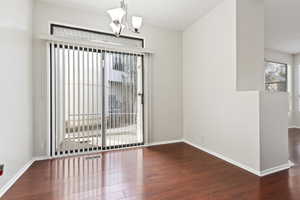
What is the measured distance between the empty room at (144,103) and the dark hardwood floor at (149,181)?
2 cm

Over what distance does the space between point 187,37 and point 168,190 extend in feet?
11.4

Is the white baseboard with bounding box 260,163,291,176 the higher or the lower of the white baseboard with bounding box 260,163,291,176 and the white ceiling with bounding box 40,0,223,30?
the lower

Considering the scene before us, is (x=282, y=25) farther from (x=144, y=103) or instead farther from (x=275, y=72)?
(x=144, y=103)

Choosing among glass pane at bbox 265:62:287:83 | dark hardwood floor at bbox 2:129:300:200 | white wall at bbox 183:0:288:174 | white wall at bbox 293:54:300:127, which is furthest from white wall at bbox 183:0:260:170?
white wall at bbox 293:54:300:127

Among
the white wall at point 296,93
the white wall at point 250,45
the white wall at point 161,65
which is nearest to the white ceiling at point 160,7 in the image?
the white wall at point 161,65

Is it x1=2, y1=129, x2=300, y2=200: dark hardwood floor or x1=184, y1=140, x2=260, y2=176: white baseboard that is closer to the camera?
x1=2, y1=129, x2=300, y2=200: dark hardwood floor

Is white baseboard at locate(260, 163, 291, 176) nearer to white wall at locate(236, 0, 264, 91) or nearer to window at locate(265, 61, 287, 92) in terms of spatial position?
white wall at locate(236, 0, 264, 91)

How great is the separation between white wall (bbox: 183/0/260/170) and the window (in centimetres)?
388

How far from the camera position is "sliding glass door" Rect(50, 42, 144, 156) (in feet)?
9.81

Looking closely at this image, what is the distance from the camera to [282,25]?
3855 mm

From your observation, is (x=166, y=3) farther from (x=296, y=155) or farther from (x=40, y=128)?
(x=296, y=155)

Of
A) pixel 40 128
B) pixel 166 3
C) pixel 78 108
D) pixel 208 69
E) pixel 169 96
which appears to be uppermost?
pixel 166 3

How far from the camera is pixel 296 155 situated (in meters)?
3.05

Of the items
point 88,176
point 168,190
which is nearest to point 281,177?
point 168,190
